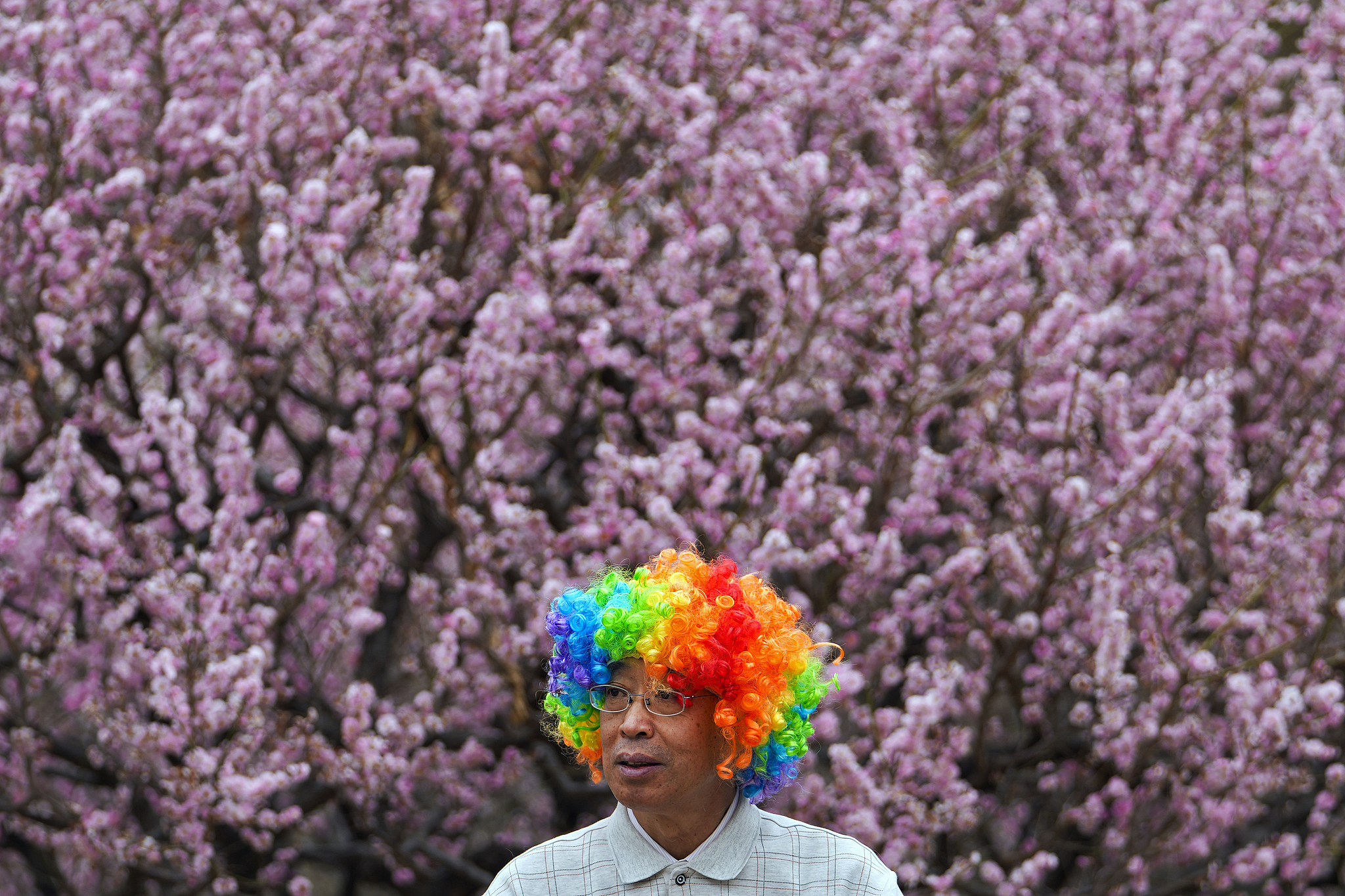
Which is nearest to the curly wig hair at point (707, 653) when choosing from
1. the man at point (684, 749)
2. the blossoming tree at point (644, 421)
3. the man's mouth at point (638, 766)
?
the man at point (684, 749)

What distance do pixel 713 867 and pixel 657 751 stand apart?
0.70 feet

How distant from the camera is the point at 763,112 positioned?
6066 mm

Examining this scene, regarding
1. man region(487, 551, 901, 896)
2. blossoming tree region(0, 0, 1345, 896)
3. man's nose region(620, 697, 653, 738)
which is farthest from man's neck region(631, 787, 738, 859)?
blossoming tree region(0, 0, 1345, 896)

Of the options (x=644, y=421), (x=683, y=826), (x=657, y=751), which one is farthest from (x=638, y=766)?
(x=644, y=421)

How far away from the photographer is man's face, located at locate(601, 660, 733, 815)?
2.11m

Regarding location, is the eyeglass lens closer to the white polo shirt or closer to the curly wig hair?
the curly wig hair

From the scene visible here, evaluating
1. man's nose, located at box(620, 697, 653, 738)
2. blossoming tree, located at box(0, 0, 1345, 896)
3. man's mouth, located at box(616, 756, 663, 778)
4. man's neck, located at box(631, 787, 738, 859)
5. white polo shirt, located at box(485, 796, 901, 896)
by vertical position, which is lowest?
white polo shirt, located at box(485, 796, 901, 896)

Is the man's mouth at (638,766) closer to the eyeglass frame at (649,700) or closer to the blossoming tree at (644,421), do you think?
the eyeglass frame at (649,700)

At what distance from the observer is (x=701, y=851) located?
2158 millimetres

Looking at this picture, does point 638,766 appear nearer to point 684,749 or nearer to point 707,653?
point 684,749

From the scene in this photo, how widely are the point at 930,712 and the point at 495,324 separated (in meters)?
2.12

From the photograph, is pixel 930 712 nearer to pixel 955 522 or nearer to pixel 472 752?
pixel 955 522

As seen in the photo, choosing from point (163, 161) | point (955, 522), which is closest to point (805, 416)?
point (955, 522)

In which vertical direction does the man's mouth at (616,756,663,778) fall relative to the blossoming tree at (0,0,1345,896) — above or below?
below
